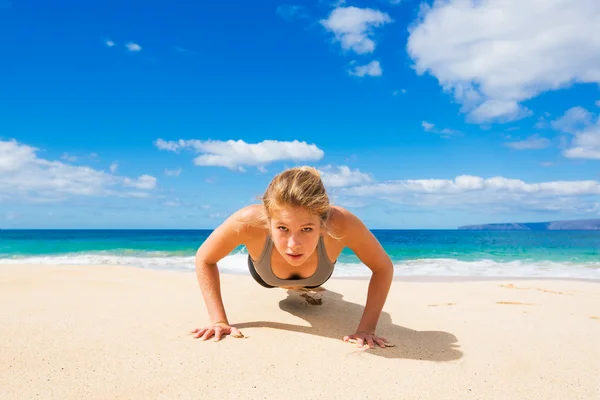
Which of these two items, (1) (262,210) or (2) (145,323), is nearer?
(1) (262,210)

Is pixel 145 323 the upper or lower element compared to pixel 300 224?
lower

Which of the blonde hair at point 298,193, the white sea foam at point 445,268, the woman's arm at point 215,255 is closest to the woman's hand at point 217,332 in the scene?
the woman's arm at point 215,255

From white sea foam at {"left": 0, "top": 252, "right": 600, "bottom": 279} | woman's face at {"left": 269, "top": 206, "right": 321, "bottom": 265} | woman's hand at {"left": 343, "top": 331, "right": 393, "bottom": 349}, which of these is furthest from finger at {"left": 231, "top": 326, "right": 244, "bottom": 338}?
white sea foam at {"left": 0, "top": 252, "right": 600, "bottom": 279}

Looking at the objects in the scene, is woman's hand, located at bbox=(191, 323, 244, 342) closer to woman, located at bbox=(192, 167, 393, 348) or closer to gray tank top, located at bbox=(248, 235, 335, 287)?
woman, located at bbox=(192, 167, 393, 348)

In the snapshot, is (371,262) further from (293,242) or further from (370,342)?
(293,242)

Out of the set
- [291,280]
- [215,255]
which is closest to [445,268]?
[291,280]

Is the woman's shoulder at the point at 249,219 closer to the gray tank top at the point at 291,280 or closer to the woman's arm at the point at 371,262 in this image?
the gray tank top at the point at 291,280

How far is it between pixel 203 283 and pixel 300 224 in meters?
1.14

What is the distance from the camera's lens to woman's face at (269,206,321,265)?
2.81 m

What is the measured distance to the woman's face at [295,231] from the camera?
2.81m

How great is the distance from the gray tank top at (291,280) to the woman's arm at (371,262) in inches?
10.8

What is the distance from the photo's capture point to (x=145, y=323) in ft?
11.4

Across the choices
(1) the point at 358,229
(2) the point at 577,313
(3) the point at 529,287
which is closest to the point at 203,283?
(1) the point at 358,229

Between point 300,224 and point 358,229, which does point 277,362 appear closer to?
point 300,224
